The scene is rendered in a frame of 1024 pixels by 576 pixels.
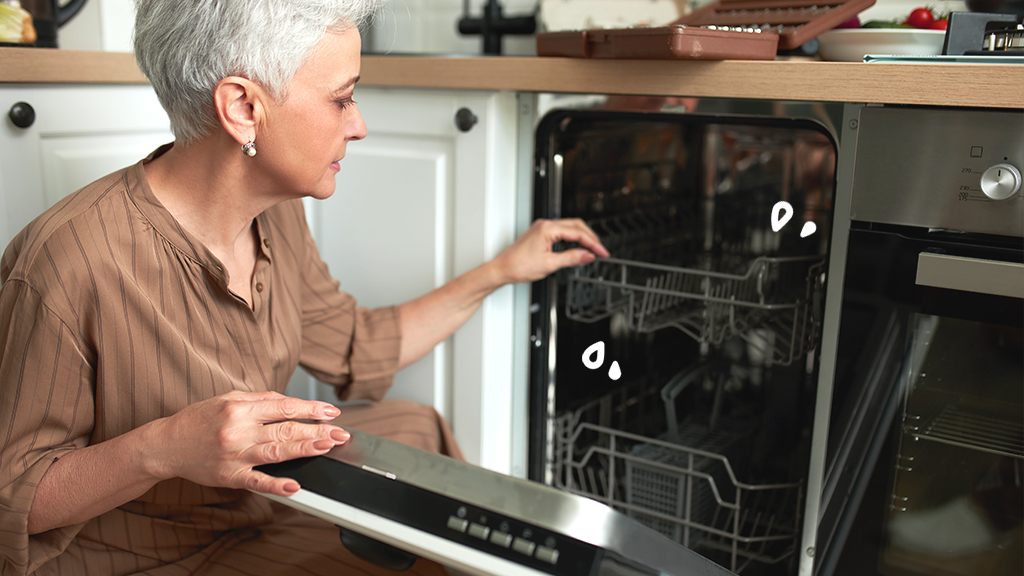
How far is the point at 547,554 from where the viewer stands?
640 mm

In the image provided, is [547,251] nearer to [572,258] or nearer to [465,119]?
[572,258]

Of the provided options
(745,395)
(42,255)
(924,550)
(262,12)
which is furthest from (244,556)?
(745,395)

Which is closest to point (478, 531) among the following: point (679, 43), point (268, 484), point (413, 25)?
point (268, 484)

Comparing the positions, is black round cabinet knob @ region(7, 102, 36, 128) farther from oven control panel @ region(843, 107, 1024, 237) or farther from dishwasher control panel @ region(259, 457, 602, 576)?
oven control panel @ region(843, 107, 1024, 237)

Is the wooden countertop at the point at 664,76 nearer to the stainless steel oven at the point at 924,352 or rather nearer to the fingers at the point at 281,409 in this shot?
the stainless steel oven at the point at 924,352

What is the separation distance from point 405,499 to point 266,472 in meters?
0.14

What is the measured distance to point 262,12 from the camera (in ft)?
2.89

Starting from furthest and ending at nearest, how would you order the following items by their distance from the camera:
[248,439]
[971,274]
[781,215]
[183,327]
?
[781,215], [183,327], [971,274], [248,439]

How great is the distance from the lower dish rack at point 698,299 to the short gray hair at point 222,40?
546mm

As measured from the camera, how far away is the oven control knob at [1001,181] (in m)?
0.83

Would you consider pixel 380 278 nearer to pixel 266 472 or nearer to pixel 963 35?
pixel 266 472

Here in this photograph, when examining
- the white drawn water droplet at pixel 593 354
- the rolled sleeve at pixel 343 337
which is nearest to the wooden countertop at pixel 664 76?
the rolled sleeve at pixel 343 337

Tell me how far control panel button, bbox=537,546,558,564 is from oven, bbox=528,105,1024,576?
0.53 metres

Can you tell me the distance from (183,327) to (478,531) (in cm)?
50
